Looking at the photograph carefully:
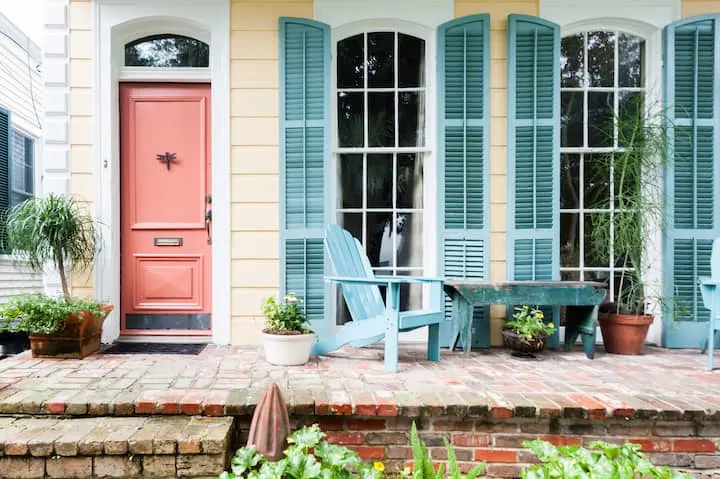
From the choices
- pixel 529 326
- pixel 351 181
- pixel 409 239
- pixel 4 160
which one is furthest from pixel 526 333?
pixel 4 160

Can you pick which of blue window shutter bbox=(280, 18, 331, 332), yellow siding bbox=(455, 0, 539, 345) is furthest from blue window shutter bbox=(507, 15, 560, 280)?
blue window shutter bbox=(280, 18, 331, 332)

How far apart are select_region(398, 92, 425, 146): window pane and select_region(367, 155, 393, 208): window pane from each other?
22cm

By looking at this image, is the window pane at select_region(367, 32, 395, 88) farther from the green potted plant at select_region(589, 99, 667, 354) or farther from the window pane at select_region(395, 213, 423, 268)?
the green potted plant at select_region(589, 99, 667, 354)

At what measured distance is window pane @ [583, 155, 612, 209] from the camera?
3271 mm

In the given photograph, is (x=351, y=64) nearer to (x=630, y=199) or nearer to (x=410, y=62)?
(x=410, y=62)

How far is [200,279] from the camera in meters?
3.27

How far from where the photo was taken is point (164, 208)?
3.25 m

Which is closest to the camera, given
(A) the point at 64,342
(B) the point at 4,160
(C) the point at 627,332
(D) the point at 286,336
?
(D) the point at 286,336

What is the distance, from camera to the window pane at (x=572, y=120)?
3342mm

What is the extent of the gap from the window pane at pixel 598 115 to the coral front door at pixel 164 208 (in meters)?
3.20

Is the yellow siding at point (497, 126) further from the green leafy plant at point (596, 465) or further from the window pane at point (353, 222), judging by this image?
the green leafy plant at point (596, 465)

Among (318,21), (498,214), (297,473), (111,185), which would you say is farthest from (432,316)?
(111,185)

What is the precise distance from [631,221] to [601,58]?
4.66 ft

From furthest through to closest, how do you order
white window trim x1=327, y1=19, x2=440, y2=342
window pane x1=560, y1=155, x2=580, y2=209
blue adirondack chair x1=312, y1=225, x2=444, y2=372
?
1. window pane x1=560, y1=155, x2=580, y2=209
2. white window trim x1=327, y1=19, x2=440, y2=342
3. blue adirondack chair x1=312, y1=225, x2=444, y2=372
